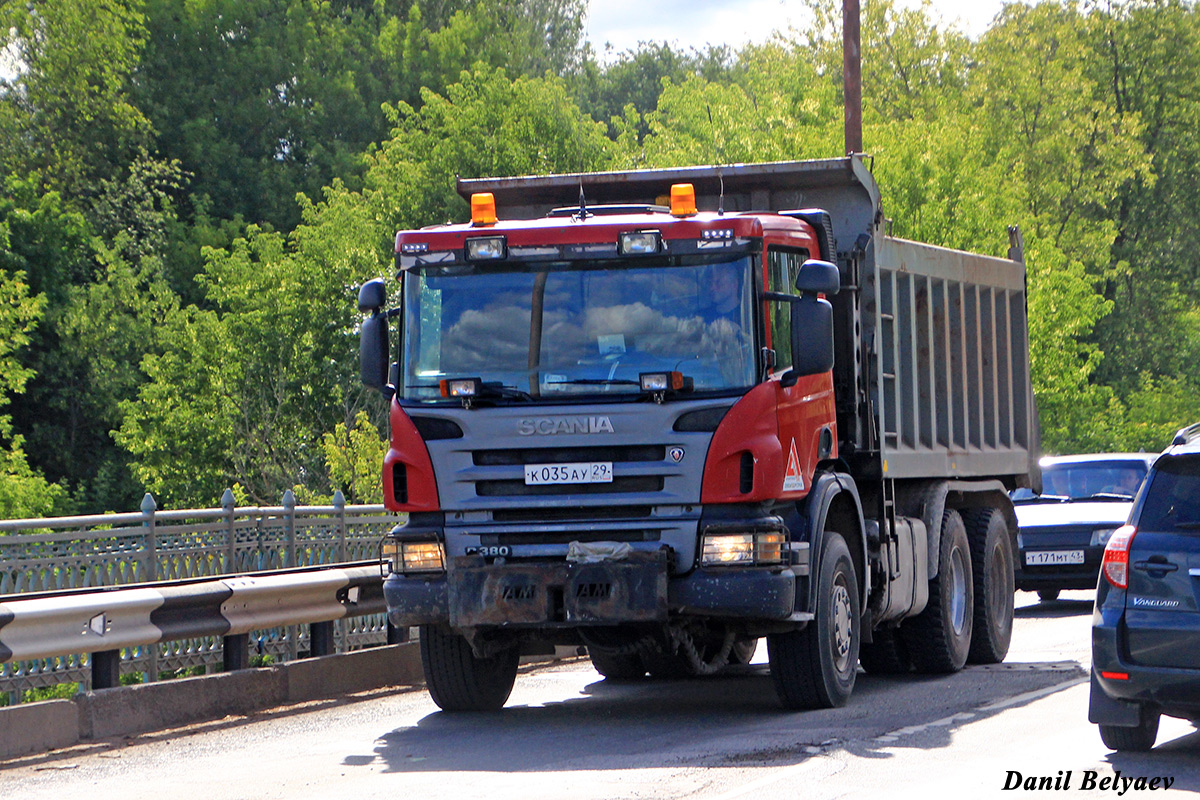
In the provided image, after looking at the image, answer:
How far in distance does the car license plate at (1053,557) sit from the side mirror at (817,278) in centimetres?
925

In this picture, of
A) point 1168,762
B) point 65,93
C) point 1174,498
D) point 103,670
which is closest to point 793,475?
point 1174,498

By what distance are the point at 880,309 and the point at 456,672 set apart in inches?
146

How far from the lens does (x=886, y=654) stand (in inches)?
504

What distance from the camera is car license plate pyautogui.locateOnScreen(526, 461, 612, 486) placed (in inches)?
368

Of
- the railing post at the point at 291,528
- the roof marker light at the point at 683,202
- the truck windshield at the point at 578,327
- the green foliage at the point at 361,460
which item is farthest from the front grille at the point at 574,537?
the green foliage at the point at 361,460

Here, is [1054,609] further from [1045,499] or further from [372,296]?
[372,296]

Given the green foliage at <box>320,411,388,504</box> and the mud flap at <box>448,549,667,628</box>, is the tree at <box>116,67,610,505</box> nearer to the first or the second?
the green foliage at <box>320,411,388,504</box>

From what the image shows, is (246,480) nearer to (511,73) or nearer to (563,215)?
(511,73)

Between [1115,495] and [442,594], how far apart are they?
1118 centimetres

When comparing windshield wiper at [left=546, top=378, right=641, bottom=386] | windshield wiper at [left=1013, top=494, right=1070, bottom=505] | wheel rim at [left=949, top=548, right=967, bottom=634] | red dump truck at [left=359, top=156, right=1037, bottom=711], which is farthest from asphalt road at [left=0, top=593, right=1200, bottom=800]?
windshield wiper at [left=1013, top=494, right=1070, bottom=505]

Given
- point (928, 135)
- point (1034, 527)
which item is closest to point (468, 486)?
point (1034, 527)

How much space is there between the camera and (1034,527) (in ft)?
59.6

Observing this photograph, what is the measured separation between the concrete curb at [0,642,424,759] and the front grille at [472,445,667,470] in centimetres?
254

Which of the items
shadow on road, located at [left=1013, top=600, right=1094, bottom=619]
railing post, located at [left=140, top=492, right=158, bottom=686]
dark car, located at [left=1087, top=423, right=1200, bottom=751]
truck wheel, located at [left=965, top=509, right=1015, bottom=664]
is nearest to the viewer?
dark car, located at [left=1087, top=423, right=1200, bottom=751]
